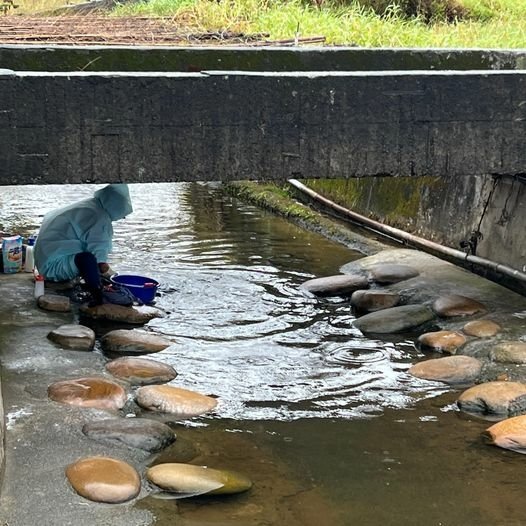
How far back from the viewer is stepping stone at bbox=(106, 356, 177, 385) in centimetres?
580

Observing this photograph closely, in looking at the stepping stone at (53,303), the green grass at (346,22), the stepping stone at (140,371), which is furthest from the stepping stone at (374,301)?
the green grass at (346,22)

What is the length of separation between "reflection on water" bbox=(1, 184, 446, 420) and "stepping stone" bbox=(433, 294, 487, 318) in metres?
0.53

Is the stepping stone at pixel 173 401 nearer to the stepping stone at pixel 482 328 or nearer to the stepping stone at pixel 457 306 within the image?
the stepping stone at pixel 482 328


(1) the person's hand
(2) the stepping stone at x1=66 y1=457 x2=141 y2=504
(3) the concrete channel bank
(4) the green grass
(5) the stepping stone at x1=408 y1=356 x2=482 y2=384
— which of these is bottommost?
(5) the stepping stone at x1=408 y1=356 x2=482 y2=384

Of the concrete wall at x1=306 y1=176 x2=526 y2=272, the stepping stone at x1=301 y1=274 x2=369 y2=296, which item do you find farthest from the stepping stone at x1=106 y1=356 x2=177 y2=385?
the concrete wall at x1=306 y1=176 x2=526 y2=272

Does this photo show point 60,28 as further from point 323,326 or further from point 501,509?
point 501,509

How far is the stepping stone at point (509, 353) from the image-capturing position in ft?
19.9

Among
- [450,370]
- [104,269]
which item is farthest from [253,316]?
[450,370]

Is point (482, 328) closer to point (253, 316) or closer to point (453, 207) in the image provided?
point (253, 316)

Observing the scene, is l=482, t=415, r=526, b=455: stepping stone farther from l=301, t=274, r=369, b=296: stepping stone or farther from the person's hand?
the person's hand

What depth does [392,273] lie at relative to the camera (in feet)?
26.6

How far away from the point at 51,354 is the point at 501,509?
285 centimetres

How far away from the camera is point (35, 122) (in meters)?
5.23

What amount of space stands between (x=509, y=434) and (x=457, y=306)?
208cm
